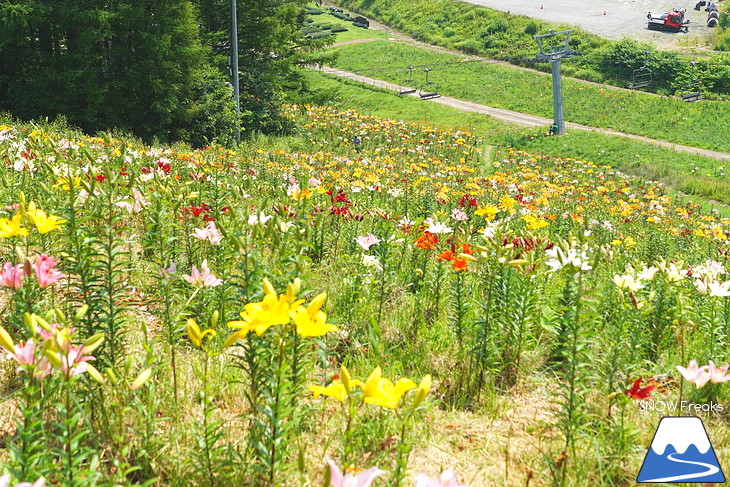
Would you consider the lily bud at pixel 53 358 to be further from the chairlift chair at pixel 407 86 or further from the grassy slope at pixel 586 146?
the chairlift chair at pixel 407 86

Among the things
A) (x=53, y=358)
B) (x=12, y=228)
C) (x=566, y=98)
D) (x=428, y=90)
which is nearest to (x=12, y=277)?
(x=12, y=228)

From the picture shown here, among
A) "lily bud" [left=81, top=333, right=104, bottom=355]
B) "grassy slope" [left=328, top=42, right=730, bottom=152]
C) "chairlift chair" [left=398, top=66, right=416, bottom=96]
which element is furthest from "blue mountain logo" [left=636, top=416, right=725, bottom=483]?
"chairlift chair" [left=398, top=66, right=416, bottom=96]

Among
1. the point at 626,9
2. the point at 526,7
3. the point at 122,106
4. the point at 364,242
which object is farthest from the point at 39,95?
the point at 626,9

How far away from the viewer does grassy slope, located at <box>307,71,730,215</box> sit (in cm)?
1573

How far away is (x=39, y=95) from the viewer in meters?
12.2

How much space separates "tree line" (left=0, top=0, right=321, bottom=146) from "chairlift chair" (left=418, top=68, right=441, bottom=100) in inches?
639

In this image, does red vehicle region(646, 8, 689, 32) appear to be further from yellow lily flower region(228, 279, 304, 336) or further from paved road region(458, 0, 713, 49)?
yellow lily flower region(228, 279, 304, 336)

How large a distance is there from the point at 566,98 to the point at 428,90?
7707 mm

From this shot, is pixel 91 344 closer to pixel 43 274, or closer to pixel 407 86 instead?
pixel 43 274

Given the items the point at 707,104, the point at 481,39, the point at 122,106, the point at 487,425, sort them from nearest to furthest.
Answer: the point at 487,425 → the point at 122,106 → the point at 707,104 → the point at 481,39

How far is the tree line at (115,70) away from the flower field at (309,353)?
9142 mm

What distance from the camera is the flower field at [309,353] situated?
5.02ft

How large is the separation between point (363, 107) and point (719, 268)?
2732cm

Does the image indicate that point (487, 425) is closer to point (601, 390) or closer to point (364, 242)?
point (601, 390)
